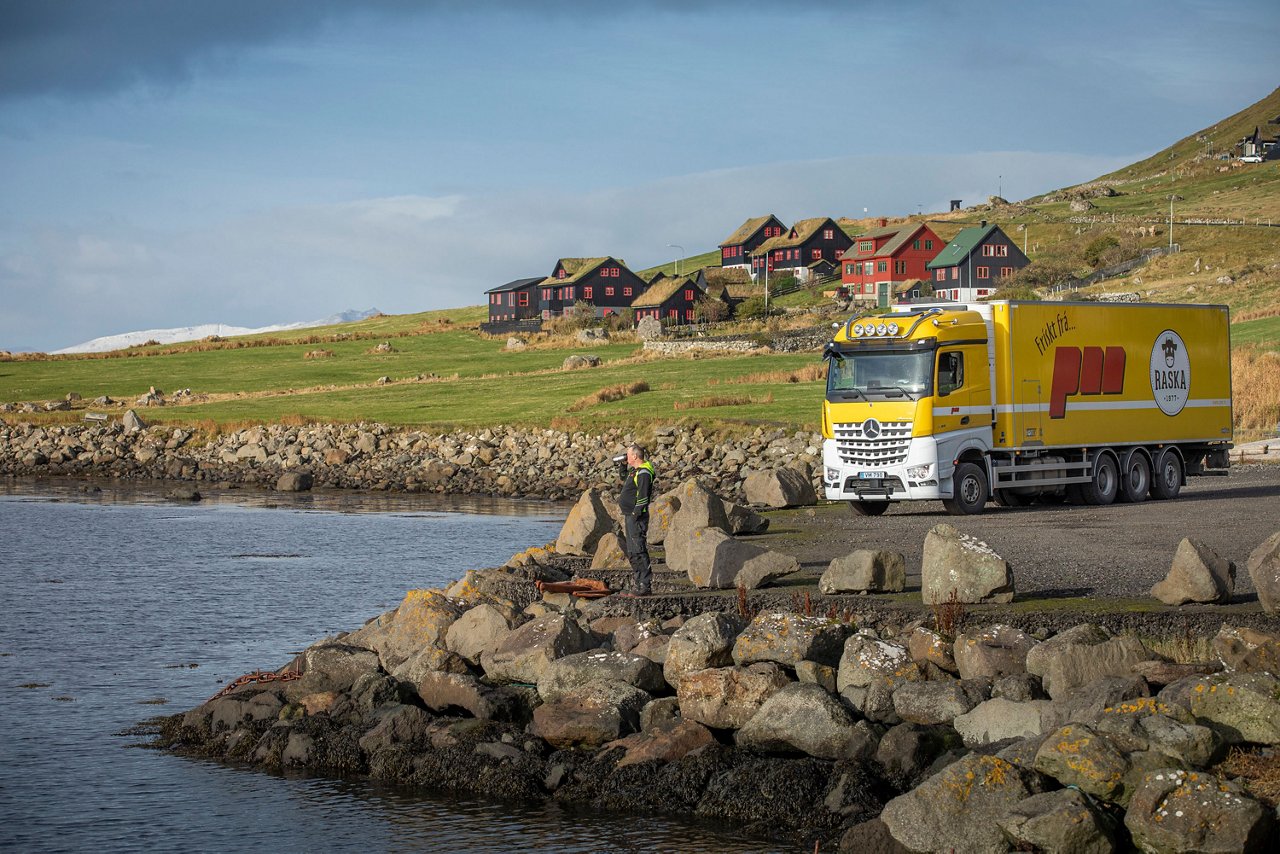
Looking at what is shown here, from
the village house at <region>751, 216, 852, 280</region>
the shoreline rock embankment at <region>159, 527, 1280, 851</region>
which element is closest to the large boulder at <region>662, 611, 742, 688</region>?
the shoreline rock embankment at <region>159, 527, 1280, 851</region>

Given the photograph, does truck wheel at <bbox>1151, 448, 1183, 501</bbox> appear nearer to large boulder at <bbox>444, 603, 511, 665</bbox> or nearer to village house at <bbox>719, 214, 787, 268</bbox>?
large boulder at <bbox>444, 603, 511, 665</bbox>

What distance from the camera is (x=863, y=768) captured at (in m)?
14.5

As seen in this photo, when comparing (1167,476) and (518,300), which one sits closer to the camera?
(1167,476)

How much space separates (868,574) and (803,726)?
409 cm

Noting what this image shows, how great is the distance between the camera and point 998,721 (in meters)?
14.5

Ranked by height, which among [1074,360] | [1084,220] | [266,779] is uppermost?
[1084,220]

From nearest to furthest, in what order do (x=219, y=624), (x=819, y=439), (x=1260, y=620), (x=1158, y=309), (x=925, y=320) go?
1. (x=1260, y=620)
2. (x=219, y=624)
3. (x=925, y=320)
4. (x=1158, y=309)
5. (x=819, y=439)

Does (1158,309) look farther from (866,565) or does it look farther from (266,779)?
(266,779)

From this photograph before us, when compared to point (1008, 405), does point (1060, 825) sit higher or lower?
lower

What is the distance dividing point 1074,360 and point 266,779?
20021 mm

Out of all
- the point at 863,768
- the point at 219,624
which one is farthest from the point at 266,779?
the point at 219,624

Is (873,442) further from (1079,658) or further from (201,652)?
(1079,658)

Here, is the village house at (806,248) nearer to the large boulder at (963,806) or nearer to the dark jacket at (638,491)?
the dark jacket at (638,491)

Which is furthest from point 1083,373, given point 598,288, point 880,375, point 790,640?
point 598,288
